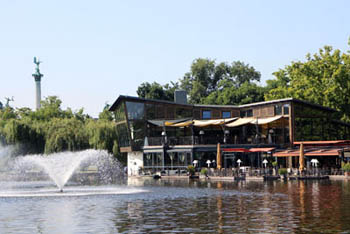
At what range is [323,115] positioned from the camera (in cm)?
6900

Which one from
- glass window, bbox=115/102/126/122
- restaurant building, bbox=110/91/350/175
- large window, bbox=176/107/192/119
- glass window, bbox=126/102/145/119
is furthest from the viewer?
large window, bbox=176/107/192/119

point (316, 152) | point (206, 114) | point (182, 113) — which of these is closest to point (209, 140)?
point (182, 113)

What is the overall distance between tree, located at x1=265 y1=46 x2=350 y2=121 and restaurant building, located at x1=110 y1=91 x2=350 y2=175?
1.76 meters

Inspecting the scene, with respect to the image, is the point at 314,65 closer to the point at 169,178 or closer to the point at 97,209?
the point at 169,178

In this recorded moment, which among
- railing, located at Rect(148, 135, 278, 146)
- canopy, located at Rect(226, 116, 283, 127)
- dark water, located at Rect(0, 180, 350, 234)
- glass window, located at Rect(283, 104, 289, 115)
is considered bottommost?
dark water, located at Rect(0, 180, 350, 234)

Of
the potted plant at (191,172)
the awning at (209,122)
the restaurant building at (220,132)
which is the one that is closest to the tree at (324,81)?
the restaurant building at (220,132)

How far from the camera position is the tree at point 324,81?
71062 millimetres

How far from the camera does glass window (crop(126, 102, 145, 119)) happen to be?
73.1 meters

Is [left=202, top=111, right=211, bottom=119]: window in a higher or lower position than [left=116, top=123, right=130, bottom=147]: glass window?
higher

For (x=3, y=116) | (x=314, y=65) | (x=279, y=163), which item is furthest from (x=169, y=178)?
(x=3, y=116)

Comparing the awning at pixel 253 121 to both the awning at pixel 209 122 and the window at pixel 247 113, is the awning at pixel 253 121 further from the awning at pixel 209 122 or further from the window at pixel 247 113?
the window at pixel 247 113

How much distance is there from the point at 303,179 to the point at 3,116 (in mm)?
57447

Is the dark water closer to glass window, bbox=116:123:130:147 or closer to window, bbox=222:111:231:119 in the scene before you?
glass window, bbox=116:123:130:147

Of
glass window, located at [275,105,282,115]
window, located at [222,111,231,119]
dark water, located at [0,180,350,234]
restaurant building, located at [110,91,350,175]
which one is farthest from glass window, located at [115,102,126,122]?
dark water, located at [0,180,350,234]
